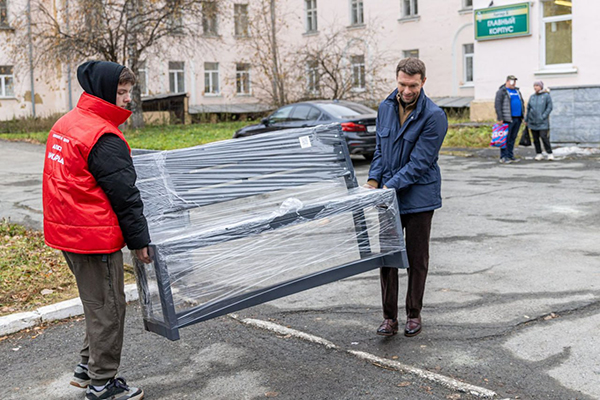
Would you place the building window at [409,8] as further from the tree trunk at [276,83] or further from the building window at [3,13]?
the building window at [3,13]

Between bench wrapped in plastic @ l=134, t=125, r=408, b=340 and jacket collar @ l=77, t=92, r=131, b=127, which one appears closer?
jacket collar @ l=77, t=92, r=131, b=127

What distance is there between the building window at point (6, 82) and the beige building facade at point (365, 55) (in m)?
0.05

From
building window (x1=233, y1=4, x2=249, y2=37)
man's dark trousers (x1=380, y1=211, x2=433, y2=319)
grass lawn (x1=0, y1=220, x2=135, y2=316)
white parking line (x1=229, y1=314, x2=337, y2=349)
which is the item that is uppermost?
building window (x1=233, y1=4, x2=249, y2=37)

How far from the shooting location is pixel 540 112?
1566cm

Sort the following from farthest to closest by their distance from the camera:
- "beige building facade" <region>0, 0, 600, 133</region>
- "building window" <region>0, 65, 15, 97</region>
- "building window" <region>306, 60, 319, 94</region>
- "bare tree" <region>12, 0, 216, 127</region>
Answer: "building window" <region>0, 65, 15, 97</region>, "building window" <region>306, 60, 319, 94</region>, "bare tree" <region>12, 0, 216, 127</region>, "beige building facade" <region>0, 0, 600, 133</region>

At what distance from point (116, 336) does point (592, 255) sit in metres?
4.84

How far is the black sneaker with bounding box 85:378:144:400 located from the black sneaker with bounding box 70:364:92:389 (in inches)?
6.3

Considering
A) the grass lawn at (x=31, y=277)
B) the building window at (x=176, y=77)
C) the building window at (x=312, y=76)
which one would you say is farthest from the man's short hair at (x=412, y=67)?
the building window at (x=176, y=77)

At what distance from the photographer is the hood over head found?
3.61 metres

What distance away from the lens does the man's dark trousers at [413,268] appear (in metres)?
4.68

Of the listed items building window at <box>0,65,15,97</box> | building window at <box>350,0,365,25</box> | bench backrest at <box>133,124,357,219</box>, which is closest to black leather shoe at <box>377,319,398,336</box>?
bench backrest at <box>133,124,357,219</box>

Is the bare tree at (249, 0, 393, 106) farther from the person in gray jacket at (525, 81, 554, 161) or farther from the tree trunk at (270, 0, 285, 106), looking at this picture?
the person in gray jacket at (525, 81, 554, 161)

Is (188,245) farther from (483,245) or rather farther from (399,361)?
(483,245)

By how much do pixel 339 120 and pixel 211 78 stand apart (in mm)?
24158
